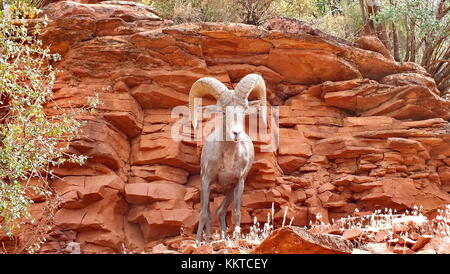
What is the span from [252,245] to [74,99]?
5855mm

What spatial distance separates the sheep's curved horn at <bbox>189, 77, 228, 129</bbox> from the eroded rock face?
1.18 meters

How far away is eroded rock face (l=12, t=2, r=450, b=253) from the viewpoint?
33.4 ft

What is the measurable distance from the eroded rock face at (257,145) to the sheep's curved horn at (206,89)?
46.5 inches

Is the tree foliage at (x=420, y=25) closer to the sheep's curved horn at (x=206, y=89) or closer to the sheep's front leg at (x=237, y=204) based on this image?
the sheep's curved horn at (x=206, y=89)

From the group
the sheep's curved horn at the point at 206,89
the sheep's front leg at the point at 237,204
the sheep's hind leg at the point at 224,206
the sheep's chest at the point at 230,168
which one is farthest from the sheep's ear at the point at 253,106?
the sheep's hind leg at the point at 224,206

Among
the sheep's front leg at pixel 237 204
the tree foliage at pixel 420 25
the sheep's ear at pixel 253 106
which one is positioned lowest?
the sheep's front leg at pixel 237 204

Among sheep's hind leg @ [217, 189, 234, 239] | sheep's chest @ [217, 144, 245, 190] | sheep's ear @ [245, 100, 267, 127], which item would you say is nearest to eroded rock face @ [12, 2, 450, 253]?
sheep's hind leg @ [217, 189, 234, 239]

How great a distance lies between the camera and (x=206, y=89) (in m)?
9.54

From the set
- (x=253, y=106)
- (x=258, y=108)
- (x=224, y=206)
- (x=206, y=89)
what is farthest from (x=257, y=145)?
(x=206, y=89)

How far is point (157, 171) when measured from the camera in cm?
1059

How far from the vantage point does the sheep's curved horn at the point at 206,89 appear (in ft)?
30.3

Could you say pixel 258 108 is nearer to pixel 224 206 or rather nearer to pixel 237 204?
pixel 224 206

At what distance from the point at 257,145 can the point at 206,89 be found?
2.06m
